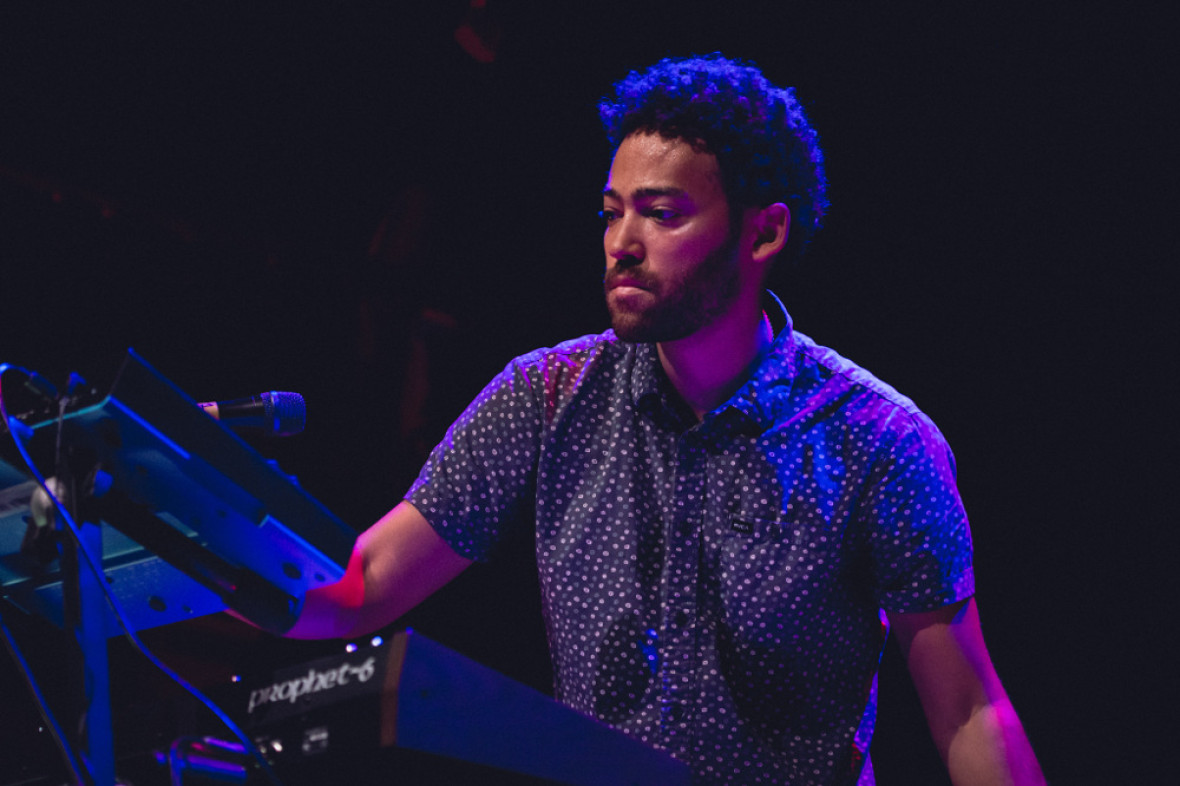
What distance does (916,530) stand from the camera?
1665 millimetres

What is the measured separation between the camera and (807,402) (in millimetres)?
1843

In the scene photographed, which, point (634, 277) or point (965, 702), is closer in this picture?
point (965, 702)

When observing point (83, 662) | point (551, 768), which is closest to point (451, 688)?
point (551, 768)

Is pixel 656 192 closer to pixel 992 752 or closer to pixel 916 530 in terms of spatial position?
pixel 916 530

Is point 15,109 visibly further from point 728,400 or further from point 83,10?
point 728,400

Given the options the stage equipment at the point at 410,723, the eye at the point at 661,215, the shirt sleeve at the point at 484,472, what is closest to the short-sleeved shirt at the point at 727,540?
the shirt sleeve at the point at 484,472

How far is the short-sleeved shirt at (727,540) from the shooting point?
168 cm

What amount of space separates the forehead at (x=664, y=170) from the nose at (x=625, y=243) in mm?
58

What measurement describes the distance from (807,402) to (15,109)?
207cm

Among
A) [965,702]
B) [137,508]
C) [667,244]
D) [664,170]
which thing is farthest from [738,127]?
[137,508]

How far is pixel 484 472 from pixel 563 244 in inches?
45.9

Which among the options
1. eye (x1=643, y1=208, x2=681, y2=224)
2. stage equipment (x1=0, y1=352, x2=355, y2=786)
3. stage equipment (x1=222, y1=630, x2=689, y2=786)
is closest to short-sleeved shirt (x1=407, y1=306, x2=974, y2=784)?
eye (x1=643, y1=208, x2=681, y2=224)

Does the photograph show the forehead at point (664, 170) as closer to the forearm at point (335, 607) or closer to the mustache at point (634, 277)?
the mustache at point (634, 277)

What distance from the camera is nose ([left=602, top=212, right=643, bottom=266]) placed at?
5.82 ft
